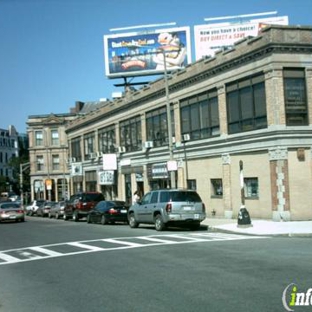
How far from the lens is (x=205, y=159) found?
3028 centimetres

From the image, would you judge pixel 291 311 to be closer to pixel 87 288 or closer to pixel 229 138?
pixel 87 288

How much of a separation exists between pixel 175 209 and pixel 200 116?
10104 millimetres

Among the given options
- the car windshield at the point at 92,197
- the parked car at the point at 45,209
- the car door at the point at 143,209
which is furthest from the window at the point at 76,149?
the car door at the point at 143,209

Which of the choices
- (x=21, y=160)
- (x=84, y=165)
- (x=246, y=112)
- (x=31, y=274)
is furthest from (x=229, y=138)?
(x=21, y=160)

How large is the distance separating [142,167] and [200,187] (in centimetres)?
902

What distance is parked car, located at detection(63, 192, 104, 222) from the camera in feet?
116

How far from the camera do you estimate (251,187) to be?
2606 cm

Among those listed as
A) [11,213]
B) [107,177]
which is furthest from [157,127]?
[11,213]

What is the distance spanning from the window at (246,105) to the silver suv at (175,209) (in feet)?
18.2

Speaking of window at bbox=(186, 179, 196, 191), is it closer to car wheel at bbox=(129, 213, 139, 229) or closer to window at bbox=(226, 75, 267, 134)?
window at bbox=(226, 75, 267, 134)

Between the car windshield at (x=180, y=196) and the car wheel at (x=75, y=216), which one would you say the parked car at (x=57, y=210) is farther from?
the car windshield at (x=180, y=196)

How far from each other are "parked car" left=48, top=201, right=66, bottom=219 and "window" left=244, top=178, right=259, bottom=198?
57.2ft

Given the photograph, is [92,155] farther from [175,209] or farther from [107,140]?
[175,209]

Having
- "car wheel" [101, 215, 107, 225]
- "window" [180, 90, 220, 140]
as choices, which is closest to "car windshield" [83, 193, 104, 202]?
"car wheel" [101, 215, 107, 225]
